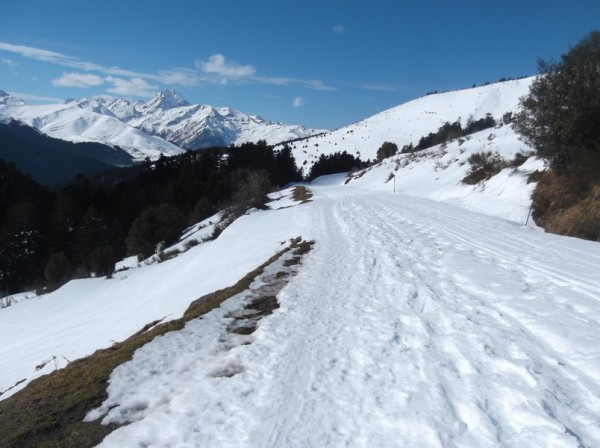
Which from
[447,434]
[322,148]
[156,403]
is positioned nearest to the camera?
[447,434]

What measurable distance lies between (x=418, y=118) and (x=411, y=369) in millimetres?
179827

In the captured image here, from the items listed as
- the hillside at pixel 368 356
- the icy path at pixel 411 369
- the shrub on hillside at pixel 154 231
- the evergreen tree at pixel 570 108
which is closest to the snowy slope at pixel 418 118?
the shrub on hillside at pixel 154 231

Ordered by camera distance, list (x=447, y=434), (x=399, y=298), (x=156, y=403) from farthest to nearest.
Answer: (x=399, y=298), (x=156, y=403), (x=447, y=434)

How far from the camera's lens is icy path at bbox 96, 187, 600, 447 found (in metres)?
3.79

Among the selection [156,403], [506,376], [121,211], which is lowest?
[121,211]

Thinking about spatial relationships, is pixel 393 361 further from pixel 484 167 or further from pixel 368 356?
pixel 484 167

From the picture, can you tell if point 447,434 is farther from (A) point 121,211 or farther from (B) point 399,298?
(A) point 121,211

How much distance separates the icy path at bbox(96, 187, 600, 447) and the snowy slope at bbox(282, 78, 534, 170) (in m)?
122

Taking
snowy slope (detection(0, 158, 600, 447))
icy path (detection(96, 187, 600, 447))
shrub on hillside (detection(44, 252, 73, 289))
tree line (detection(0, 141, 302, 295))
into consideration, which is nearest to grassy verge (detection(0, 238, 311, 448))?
snowy slope (detection(0, 158, 600, 447))

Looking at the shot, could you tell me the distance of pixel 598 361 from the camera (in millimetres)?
4758

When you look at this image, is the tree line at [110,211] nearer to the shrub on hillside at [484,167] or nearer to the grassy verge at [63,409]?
the shrub on hillside at [484,167]

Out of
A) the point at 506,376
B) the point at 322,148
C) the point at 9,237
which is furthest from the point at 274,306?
the point at 322,148

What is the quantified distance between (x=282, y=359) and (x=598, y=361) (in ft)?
12.5

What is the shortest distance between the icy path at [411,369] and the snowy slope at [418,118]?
121577 mm
